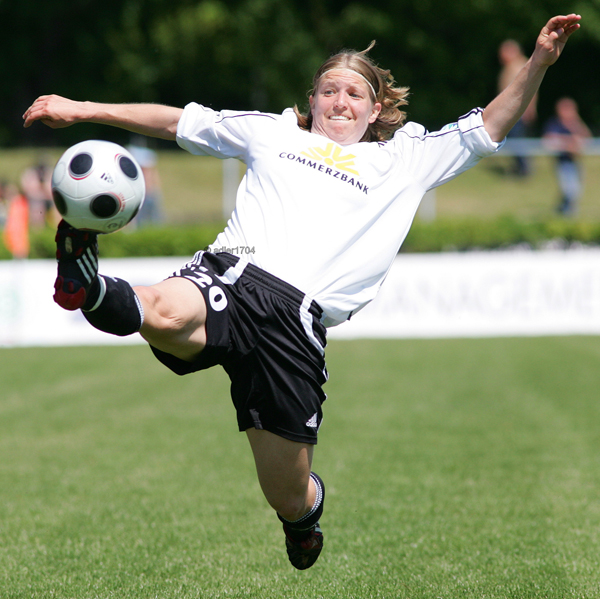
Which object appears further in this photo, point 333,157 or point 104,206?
point 333,157

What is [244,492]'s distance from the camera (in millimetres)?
5934

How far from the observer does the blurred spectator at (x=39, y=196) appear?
54.9 feet

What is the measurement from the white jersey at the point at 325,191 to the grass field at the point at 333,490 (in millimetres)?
1559

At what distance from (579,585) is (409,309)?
985 cm

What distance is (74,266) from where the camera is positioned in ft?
9.93

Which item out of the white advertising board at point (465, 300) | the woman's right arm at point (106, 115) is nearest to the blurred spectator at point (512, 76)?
the white advertising board at point (465, 300)

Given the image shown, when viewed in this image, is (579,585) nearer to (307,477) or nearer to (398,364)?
(307,477)

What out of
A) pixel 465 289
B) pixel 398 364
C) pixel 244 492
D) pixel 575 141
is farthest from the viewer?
pixel 575 141

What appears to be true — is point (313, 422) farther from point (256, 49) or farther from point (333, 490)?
point (256, 49)

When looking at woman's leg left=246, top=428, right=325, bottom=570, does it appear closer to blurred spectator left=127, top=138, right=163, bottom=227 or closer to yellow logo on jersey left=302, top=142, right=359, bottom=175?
yellow logo on jersey left=302, top=142, right=359, bottom=175

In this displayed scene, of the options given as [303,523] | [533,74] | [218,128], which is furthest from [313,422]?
[533,74]

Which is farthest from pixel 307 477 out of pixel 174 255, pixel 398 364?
pixel 174 255

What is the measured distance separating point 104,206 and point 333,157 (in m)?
1.17

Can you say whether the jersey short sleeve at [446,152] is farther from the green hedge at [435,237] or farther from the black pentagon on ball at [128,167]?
the green hedge at [435,237]
